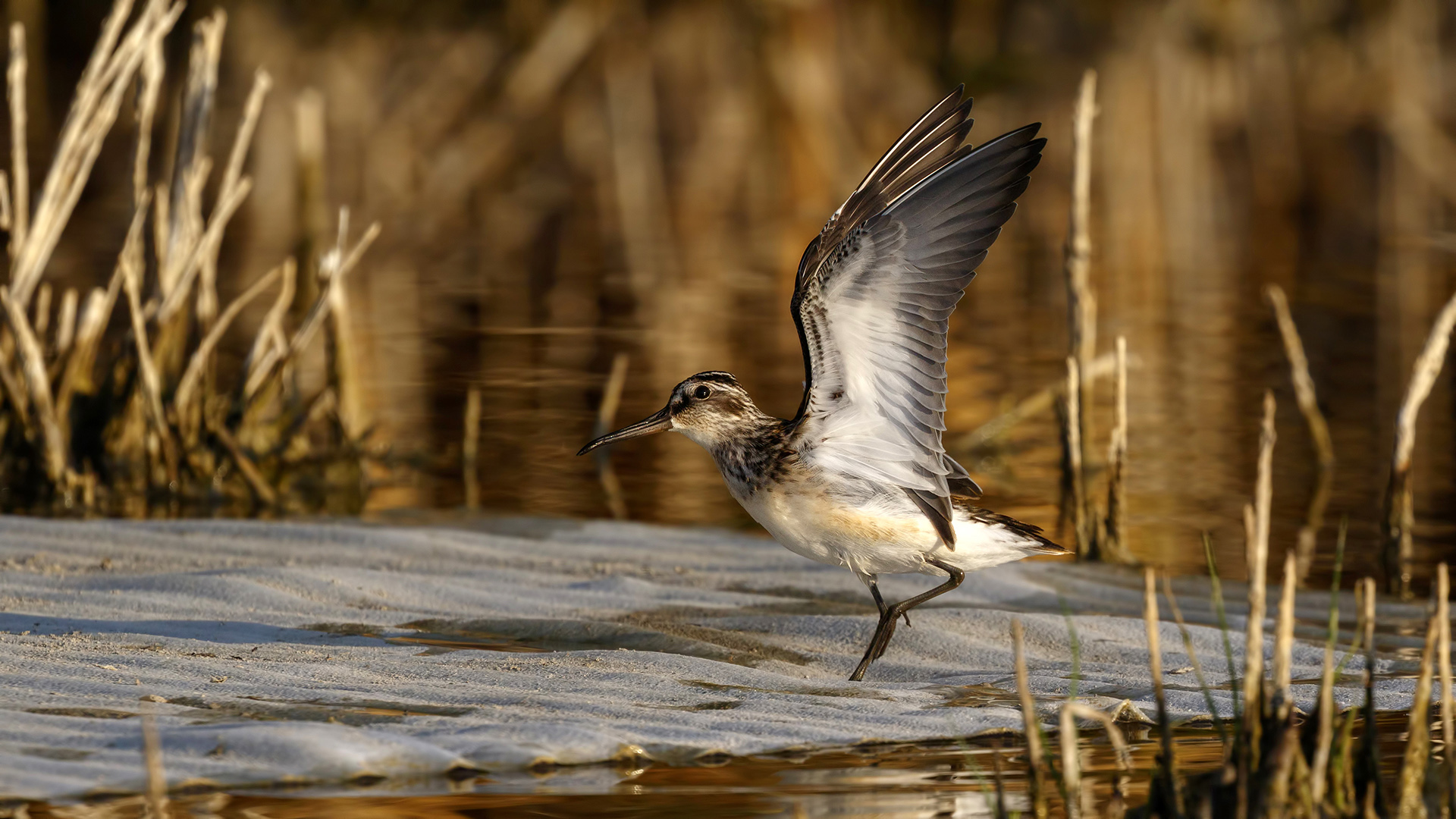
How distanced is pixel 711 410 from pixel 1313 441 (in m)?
5.13

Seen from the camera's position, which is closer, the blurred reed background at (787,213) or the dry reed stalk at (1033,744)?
the dry reed stalk at (1033,744)

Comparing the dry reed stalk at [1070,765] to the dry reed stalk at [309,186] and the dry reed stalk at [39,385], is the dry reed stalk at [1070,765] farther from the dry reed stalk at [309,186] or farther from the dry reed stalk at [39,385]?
the dry reed stalk at [309,186]

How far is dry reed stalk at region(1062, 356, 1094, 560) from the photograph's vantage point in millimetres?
7383

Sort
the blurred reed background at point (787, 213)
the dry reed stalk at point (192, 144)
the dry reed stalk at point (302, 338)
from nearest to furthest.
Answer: the dry reed stalk at point (192, 144) < the dry reed stalk at point (302, 338) < the blurred reed background at point (787, 213)

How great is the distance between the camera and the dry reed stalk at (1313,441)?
26.4ft

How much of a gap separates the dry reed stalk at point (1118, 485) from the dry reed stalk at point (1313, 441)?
28.6 inches

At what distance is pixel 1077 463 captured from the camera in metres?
7.45

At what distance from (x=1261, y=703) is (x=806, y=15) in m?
15.3

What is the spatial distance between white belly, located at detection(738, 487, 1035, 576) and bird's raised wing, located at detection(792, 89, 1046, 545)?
0.89ft

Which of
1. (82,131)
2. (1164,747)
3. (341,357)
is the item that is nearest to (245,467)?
(341,357)

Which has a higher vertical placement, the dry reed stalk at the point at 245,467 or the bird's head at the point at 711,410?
the bird's head at the point at 711,410

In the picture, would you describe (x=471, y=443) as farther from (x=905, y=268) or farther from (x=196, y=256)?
(x=905, y=268)

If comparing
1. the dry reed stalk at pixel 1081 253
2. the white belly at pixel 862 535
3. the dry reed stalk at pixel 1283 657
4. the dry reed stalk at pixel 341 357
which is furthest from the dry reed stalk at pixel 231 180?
the dry reed stalk at pixel 1283 657

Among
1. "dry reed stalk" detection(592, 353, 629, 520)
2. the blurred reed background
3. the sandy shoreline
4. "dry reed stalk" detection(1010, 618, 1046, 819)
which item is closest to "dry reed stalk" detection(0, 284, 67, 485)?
the sandy shoreline
